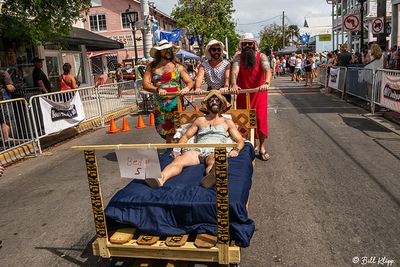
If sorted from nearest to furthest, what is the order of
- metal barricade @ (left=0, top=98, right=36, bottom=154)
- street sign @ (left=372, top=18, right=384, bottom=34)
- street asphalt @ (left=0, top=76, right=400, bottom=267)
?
street asphalt @ (left=0, top=76, right=400, bottom=267) < metal barricade @ (left=0, top=98, right=36, bottom=154) < street sign @ (left=372, top=18, right=384, bottom=34)

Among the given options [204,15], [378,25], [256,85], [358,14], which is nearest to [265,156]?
[256,85]

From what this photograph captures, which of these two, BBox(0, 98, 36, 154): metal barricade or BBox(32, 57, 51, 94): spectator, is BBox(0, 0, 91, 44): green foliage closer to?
BBox(32, 57, 51, 94): spectator

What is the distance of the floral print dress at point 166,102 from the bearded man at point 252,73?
0.91m

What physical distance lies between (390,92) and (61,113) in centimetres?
840

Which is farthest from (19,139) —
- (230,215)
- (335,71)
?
(335,71)

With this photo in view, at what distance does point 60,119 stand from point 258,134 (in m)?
5.32

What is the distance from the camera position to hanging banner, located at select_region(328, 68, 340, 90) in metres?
15.7

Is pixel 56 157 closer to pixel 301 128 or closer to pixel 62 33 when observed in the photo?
pixel 62 33

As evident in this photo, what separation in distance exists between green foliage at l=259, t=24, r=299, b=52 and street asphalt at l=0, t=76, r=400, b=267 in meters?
80.5

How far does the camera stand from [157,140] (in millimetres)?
8820

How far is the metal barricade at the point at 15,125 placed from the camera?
776cm

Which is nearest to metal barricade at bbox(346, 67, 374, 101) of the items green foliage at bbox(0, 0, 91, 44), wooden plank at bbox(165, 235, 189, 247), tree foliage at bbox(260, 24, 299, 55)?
green foliage at bbox(0, 0, 91, 44)

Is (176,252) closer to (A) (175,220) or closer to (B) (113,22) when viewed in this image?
(A) (175,220)

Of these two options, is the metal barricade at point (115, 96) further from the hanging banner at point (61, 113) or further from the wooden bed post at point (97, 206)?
the wooden bed post at point (97, 206)
